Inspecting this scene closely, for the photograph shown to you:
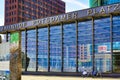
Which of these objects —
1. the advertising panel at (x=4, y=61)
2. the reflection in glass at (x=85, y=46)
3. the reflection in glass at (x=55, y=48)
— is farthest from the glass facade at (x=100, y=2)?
the advertising panel at (x=4, y=61)

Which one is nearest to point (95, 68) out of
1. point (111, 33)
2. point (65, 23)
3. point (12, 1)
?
point (111, 33)

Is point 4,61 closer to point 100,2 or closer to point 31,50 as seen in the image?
point 31,50

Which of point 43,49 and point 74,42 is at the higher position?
point 74,42

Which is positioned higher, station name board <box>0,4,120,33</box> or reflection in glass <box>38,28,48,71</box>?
station name board <box>0,4,120,33</box>

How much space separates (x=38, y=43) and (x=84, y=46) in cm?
1697

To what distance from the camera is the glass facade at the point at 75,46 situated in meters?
64.3

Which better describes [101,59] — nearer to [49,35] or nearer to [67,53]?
[67,53]

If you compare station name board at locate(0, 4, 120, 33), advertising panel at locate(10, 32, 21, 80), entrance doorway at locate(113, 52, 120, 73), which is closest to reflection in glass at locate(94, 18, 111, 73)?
entrance doorway at locate(113, 52, 120, 73)

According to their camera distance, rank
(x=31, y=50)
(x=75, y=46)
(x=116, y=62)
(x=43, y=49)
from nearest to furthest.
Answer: (x=116, y=62)
(x=75, y=46)
(x=43, y=49)
(x=31, y=50)

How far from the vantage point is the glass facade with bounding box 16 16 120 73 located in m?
64.3

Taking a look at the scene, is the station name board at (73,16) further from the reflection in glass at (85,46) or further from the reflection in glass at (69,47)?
the reflection in glass at (85,46)

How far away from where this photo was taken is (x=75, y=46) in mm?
72562

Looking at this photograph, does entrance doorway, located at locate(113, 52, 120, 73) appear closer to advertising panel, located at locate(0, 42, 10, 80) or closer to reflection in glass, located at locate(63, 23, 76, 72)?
reflection in glass, located at locate(63, 23, 76, 72)

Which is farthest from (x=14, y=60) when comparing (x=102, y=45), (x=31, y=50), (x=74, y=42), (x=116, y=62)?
(x=31, y=50)
